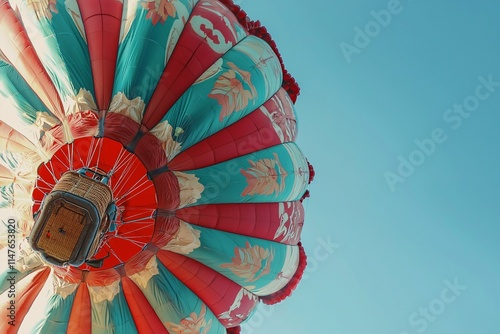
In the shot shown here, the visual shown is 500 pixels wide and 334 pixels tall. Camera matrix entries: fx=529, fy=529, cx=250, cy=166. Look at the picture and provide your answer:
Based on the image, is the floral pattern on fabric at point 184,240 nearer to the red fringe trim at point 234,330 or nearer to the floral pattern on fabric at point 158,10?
the red fringe trim at point 234,330

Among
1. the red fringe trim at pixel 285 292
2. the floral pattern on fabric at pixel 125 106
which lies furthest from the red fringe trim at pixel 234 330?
the floral pattern on fabric at pixel 125 106

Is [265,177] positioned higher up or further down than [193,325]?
higher up

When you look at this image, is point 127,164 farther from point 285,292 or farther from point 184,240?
point 285,292

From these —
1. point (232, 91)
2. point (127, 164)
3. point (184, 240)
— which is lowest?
point (184, 240)

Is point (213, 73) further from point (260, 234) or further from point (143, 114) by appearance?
point (260, 234)

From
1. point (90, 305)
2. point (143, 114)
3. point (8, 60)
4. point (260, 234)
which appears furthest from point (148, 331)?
point (8, 60)

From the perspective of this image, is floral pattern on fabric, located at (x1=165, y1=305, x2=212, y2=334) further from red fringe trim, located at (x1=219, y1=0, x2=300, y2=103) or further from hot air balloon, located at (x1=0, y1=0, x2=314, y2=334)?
red fringe trim, located at (x1=219, y1=0, x2=300, y2=103)

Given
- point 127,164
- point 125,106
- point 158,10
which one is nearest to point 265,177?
point 127,164
